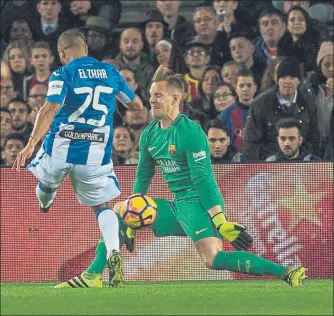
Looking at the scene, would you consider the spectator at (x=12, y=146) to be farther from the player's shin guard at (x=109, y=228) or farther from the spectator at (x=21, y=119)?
the player's shin guard at (x=109, y=228)

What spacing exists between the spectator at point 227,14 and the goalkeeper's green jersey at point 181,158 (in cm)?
540

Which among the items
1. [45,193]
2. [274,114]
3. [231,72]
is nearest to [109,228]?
[45,193]

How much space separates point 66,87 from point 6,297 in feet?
7.13

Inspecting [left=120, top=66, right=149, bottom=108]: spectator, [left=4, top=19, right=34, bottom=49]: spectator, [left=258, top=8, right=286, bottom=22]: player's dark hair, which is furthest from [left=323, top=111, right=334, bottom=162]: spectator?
[left=4, top=19, right=34, bottom=49]: spectator

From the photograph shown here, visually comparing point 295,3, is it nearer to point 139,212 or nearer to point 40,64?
point 40,64

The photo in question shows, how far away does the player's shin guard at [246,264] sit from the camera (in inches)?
399

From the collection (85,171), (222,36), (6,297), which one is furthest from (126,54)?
(6,297)

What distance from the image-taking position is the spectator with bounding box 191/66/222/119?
1461 cm

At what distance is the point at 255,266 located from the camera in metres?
10.2

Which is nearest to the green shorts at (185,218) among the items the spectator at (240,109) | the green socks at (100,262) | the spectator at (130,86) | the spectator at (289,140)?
the green socks at (100,262)

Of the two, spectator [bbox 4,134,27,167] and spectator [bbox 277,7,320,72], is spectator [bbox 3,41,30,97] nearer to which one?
spectator [bbox 4,134,27,167]

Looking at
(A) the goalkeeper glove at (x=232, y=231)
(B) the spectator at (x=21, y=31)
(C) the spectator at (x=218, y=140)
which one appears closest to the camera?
(A) the goalkeeper glove at (x=232, y=231)

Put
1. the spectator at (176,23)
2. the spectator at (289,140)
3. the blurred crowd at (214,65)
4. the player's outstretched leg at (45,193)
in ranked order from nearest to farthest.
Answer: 1. the player's outstretched leg at (45,193)
2. the spectator at (289,140)
3. the blurred crowd at (214,65)
4. the spectator at (176,23)

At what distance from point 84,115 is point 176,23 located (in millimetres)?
5927
